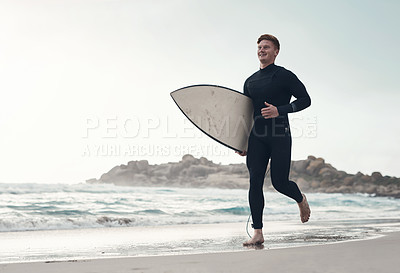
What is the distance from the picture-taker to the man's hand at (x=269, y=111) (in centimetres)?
355

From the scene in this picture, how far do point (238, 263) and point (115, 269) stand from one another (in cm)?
66

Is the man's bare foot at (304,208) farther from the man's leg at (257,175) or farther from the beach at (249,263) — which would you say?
the beach at (249,263)

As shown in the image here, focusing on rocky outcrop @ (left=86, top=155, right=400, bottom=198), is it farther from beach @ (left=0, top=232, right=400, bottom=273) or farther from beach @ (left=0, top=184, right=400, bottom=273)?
beach @ (left=0, top=232, right=400, bottom=273)

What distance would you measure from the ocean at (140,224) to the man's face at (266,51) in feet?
4.58

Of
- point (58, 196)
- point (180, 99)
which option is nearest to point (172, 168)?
point (58, 196)

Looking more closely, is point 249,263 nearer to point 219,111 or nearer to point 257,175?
point 257,175

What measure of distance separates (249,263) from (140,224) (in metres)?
5.08

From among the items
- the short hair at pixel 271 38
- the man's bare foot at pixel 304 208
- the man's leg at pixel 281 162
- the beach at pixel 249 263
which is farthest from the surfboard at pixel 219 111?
the beach at pixel 249 263

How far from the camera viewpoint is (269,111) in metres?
3.55

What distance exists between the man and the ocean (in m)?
0.27

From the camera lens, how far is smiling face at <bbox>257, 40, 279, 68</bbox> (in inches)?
149

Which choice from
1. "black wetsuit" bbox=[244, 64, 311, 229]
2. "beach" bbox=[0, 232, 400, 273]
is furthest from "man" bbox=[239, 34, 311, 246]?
"beach" bbox=[0, 232, 400, 273]

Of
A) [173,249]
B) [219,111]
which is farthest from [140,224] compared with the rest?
[173,249]

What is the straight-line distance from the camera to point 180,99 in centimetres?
396
